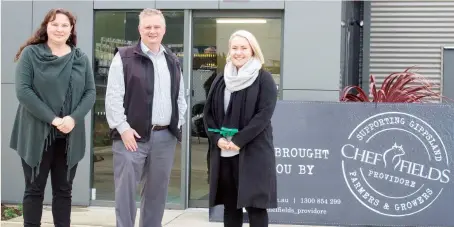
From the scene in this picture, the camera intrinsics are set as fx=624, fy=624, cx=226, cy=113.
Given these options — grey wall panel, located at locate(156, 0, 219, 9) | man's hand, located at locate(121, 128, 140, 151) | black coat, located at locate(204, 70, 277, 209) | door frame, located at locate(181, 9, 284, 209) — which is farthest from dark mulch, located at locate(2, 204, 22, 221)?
black coat, located at locate(204, 70, 277, 209)

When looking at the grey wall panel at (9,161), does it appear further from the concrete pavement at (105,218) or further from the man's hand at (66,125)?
the man's hand at (66,125)

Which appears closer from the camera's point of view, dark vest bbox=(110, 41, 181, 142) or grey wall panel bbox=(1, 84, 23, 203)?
dark vest bbox=(110, 41, 181, 142)

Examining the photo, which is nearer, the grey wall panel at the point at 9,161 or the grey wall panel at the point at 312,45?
the grey wall panel at the point at 312,45

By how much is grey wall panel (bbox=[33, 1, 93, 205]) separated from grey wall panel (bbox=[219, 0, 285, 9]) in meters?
1.59

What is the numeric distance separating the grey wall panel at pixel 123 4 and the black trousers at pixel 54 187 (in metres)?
3.23

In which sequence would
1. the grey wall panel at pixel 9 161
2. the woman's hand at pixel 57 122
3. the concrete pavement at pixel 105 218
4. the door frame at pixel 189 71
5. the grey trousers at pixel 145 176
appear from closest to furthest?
the woman's hand at pixel 57 122 → the grey trousers at pixel 145 176 → the concrete pavement at pixel 105 218 → the door frame at pixel 189 71 → the grey wall panel at pixel 9 161

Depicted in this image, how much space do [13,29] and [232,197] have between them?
4.19 meters

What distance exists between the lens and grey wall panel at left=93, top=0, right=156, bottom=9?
7.20 meters

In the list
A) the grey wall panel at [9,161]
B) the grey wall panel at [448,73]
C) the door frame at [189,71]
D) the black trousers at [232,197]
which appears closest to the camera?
the black trousers at [232,197]

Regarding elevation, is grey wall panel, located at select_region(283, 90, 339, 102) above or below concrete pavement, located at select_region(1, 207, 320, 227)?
above

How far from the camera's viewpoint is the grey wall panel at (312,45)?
670 centimetres

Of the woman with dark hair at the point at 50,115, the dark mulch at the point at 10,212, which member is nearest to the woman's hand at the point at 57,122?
the woman with dark hair at the point at 50,115

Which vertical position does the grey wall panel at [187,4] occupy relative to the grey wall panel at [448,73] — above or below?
above

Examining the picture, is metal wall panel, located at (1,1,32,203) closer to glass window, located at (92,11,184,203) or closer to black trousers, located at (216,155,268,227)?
glass window, located at (92,11,184,203)
